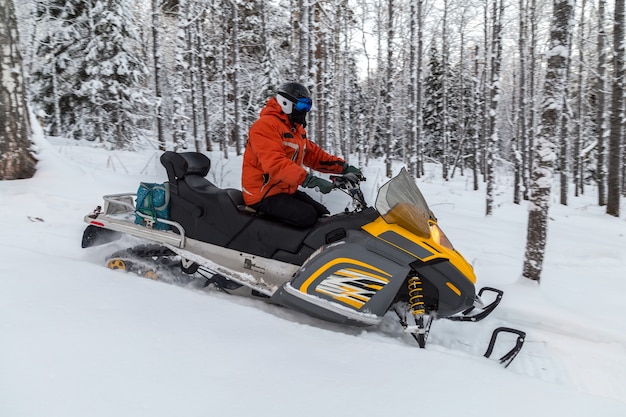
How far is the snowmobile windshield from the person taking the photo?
303 cm

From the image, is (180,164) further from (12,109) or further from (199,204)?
(12,109)

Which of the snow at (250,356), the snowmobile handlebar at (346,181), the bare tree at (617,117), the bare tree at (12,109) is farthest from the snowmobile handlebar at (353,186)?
the bare tree at (617,117)

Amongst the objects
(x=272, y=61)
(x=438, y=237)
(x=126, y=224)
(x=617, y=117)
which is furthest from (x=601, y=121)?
(x=126, y=224)

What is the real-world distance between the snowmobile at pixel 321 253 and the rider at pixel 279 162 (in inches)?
4.5

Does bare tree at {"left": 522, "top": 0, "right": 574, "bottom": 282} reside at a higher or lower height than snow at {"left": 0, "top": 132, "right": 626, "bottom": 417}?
higher

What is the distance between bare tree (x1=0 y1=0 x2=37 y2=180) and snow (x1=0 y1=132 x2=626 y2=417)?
1.82 m

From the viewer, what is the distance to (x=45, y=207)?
510 centimetres

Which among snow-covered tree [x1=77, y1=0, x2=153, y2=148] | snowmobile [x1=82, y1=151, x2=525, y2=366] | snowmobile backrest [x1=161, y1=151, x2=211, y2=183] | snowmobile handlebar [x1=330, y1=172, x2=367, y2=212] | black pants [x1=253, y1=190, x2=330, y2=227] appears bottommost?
snowmobile [x1=82, y1=151, x2=525, y2=366]

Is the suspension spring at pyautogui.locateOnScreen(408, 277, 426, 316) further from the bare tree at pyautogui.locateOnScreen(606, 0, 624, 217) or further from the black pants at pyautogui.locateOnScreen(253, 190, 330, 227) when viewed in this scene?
the bare tree at pyautogui.locateOnScreen(606, 0, 624, 217)

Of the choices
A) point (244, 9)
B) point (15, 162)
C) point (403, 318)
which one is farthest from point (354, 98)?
point (403, 318)

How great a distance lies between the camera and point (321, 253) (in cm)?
307

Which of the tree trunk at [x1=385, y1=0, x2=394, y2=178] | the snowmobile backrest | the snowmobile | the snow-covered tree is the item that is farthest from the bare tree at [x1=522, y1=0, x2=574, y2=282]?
the snow-covered tree

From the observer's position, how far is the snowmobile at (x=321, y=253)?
293 cm

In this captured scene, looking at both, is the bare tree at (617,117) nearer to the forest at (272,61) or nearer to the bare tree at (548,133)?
the forest at (272,61)
